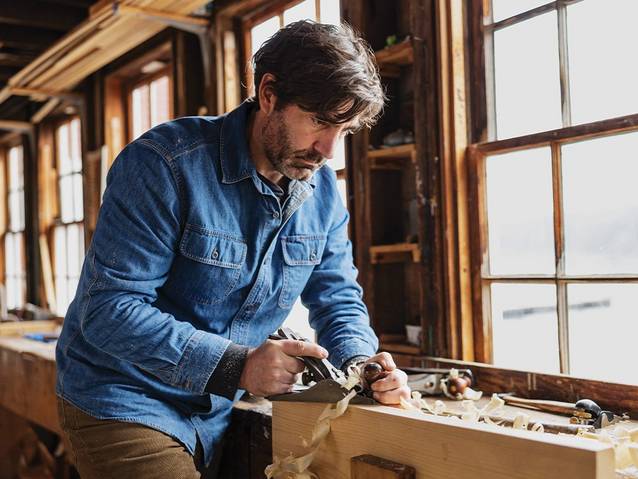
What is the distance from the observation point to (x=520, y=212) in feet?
7.54

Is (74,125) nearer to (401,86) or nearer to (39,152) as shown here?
(39,152)

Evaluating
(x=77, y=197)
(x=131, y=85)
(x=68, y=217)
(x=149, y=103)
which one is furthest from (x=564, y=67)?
(x=68, y=217)

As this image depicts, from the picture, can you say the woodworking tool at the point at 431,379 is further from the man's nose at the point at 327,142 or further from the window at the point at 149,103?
the window at the point at 149,103

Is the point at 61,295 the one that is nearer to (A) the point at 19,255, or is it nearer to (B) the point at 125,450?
(A) the point at 19,255

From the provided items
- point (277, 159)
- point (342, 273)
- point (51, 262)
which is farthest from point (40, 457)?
point (277, 159)

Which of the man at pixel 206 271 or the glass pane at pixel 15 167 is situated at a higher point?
the glass pane at pixel 15 167

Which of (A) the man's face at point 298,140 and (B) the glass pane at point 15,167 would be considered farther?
(B) the glass pane at point 15,167

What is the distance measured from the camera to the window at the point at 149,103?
4652mm

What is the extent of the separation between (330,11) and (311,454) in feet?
7.37

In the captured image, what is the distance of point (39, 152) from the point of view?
6.41 metres

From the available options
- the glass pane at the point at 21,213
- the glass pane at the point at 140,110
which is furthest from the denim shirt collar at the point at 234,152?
the glass pane at the point at 21,213

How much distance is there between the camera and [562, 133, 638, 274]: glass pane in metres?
1.99

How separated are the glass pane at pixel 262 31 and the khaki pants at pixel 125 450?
231 centimetres

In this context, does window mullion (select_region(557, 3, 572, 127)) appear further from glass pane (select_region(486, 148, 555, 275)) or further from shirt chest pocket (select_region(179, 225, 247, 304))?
shirt chest pocket (select_region(179, 225, 247, 304))
